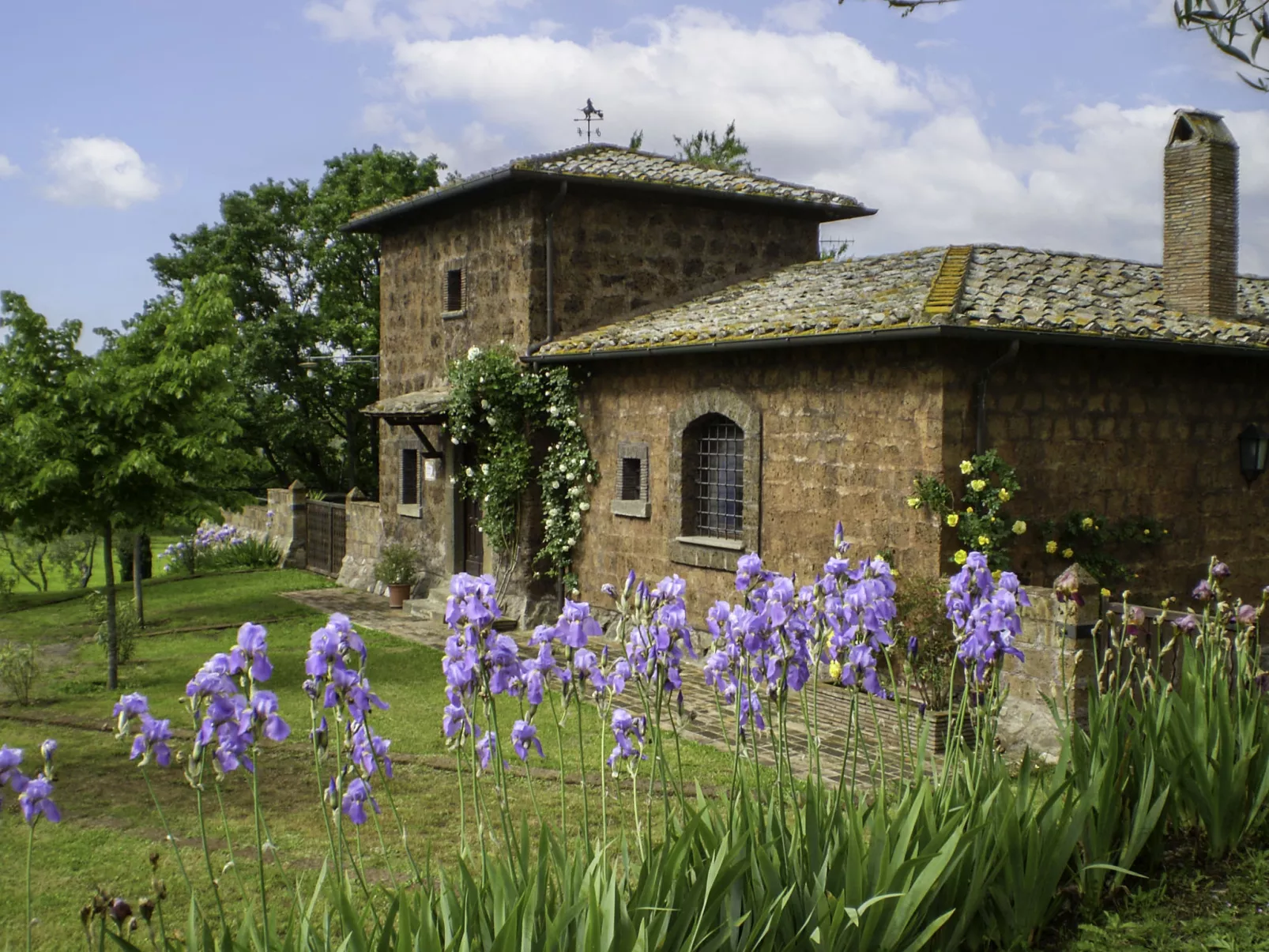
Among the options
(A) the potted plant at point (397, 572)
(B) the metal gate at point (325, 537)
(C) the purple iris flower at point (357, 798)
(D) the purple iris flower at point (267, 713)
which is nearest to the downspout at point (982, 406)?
(C) the purple iris flower at point (357, 798)

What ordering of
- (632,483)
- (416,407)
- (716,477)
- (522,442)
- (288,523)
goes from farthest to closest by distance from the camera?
(288,523) → (416,407) → (522,442) → (632,483) → (716,477)

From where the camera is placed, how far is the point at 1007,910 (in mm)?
4430

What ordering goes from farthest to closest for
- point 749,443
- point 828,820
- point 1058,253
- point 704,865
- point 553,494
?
point 553,494 < point 1058,253 < point 749,443 < point 828,820 < point 704,865

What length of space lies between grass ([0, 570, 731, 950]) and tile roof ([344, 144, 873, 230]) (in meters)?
5.90

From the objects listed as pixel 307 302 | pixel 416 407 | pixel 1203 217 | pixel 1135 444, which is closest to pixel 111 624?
pixel 416 407

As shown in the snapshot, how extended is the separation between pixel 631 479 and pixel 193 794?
7.41 m

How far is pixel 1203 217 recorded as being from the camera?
1294 cm

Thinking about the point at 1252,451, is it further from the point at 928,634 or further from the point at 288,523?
the point at 288,523

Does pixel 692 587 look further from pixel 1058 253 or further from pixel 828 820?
pixel 828 820

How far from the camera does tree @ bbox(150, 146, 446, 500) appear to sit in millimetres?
29953

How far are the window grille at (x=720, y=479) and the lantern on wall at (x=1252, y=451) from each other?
517cm

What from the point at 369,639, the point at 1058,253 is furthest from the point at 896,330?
the point at 369,639

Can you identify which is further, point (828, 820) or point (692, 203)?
point (692, 203)

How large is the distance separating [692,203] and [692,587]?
5.43 m
